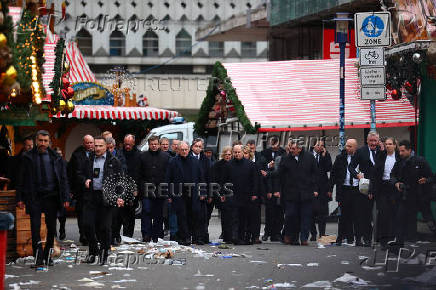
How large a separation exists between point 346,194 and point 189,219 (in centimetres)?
282

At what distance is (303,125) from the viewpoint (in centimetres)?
2339

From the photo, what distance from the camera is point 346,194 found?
56.6ft

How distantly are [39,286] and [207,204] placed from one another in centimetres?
752

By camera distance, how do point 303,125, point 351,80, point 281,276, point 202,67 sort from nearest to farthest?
point 281,276
point 303,125
point 351,80
point 202,67

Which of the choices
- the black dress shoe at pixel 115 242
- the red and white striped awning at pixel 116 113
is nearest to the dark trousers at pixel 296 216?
the black dress shoe at pixel 115 242

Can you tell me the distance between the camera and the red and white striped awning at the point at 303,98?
Result: 23500 millimetres

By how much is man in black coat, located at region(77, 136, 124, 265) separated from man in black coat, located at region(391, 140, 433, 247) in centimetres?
409

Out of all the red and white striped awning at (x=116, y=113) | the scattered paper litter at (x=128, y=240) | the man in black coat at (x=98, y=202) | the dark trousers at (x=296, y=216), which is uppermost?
the red and white striped awning at (x=116, y=113)

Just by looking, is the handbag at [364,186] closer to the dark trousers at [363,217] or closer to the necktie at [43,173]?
the dark trousers at [363,217]

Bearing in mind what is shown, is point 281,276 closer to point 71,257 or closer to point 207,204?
point 71,257

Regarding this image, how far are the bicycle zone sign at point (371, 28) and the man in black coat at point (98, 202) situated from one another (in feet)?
17.2

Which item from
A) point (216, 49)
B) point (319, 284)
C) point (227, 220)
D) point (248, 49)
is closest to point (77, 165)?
point (227, 220)

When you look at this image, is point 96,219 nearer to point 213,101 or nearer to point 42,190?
point 42,190

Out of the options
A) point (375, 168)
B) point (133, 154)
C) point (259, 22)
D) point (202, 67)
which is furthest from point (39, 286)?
point (202, 67)
